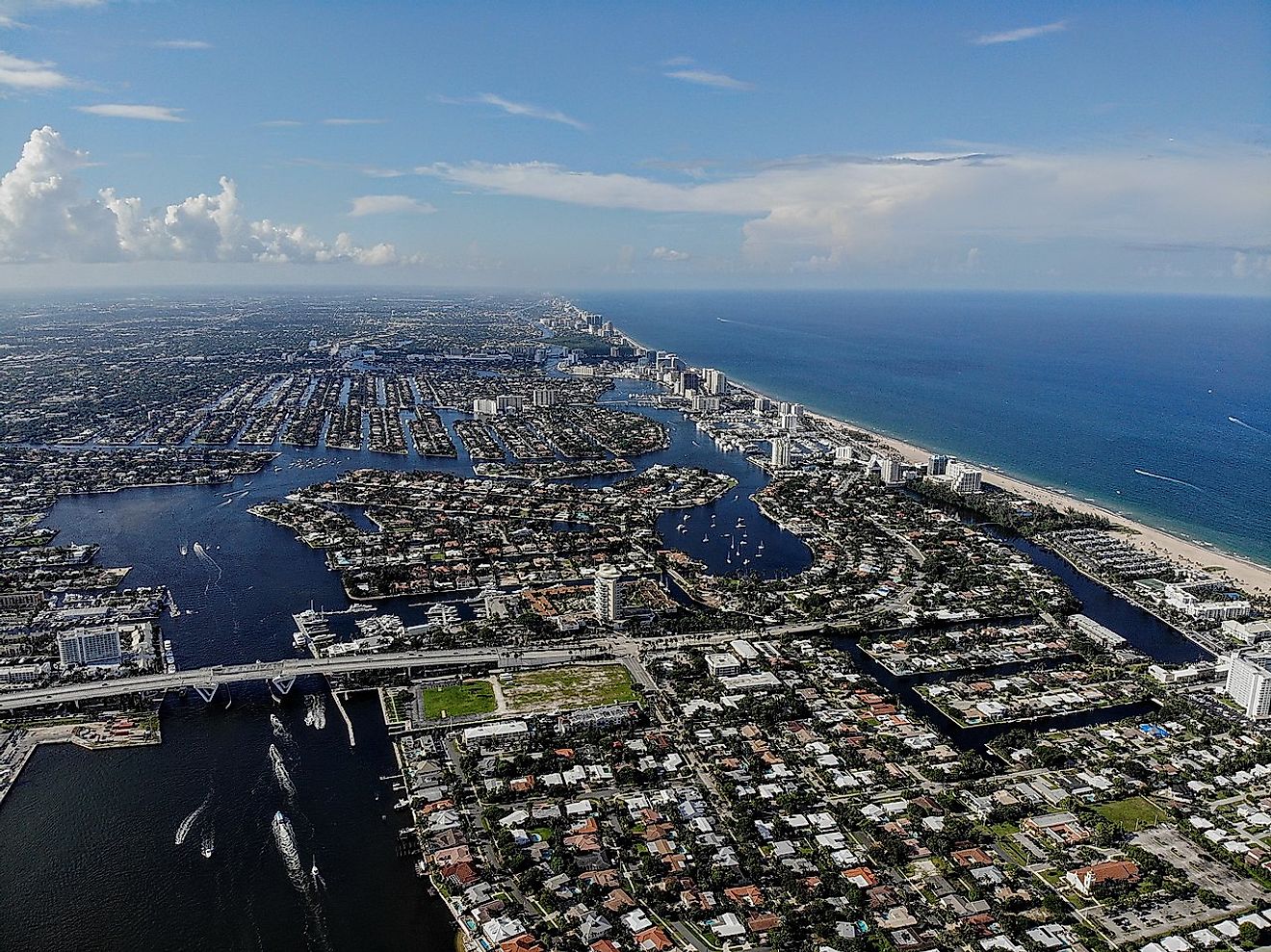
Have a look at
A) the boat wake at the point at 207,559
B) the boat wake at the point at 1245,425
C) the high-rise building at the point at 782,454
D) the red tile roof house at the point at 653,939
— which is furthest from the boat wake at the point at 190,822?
the boat wake at the point at 1245,425

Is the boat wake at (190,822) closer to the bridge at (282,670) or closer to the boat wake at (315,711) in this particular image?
the boat wake at (315,711)

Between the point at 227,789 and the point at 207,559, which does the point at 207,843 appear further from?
the point at 207,559

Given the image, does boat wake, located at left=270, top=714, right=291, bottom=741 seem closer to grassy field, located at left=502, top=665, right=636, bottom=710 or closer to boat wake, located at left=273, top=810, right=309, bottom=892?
boat wake, located at left=273, top=810, right=309, bottom=892

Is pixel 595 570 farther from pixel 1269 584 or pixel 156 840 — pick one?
pixel 1269 584

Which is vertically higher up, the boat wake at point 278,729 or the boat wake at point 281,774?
the boat wake at point 278,729

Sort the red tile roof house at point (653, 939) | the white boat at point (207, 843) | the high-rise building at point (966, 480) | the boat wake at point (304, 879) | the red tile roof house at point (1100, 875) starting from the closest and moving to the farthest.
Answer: the red tile roof house at point (653, 939)
the boat wake at point (304, 879)
the red tile roof house at point (1100, 875)
the white boat at point (207, 843)
the high-rise building at point (966, 480)

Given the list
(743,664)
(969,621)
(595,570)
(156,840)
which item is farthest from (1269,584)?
(156,840)
